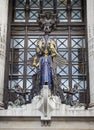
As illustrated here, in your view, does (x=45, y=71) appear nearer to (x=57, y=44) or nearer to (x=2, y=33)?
(x=57, y=44)

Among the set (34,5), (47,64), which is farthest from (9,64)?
(34,5)

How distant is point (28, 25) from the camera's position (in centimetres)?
1862

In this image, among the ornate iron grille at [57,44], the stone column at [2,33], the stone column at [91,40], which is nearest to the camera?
the stone column at [91,40]

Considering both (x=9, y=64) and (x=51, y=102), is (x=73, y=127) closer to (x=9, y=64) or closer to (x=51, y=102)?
(x=51, y=102)

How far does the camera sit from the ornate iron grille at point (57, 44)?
17250 mm

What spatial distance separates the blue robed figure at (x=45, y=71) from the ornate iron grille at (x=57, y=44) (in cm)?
78

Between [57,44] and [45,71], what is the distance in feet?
6.88

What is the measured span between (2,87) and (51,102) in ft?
7.13

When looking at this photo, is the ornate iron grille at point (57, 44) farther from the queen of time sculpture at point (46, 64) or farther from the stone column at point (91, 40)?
the stone column at point (91, 40)

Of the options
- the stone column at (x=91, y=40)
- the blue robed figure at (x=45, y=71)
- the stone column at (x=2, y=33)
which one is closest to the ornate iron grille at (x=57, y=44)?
the stone column at (x=2, y=33)

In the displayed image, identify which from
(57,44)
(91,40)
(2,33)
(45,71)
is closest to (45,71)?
(45,71)

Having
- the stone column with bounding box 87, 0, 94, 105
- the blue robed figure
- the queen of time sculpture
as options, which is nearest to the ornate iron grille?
the queen of time sculpture

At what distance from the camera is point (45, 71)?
54.2 feet

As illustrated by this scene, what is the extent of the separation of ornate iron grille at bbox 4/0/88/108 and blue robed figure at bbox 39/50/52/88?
30.9 inches
